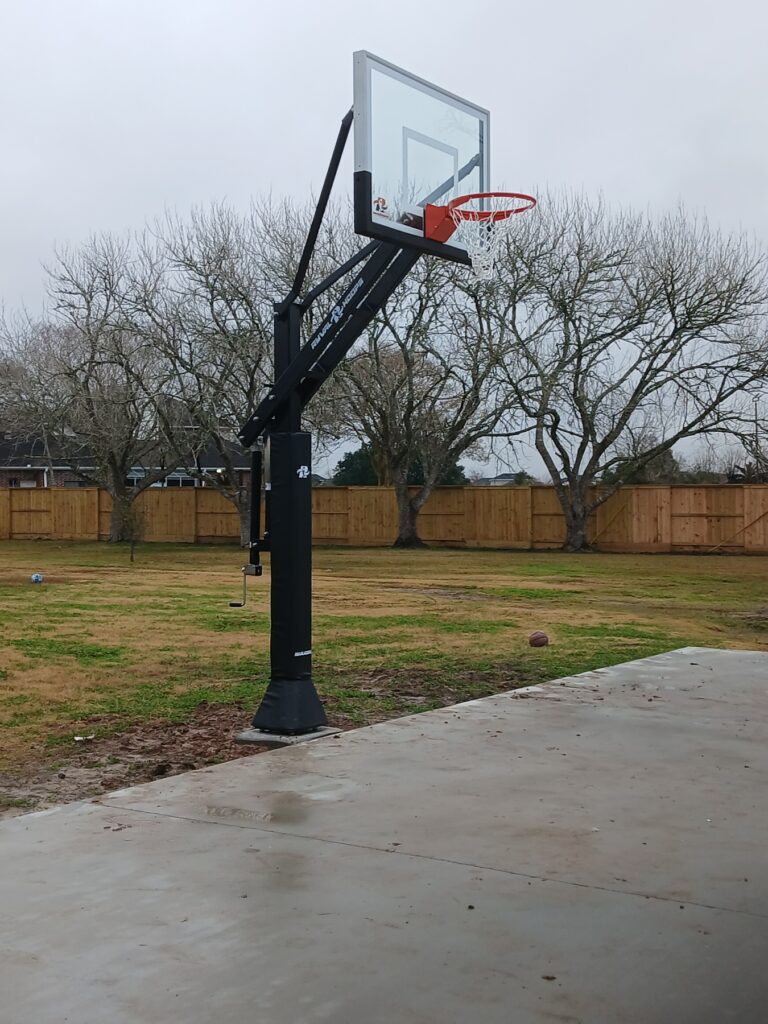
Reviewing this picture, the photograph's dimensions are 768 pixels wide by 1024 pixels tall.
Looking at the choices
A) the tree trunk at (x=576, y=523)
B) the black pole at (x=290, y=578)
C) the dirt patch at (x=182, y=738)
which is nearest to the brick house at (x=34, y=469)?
the tree trunk at (x=576, y=523)

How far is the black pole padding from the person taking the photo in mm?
7508

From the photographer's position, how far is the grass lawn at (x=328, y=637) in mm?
8452

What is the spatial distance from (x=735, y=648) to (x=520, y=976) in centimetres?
959

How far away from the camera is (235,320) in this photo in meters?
33.0

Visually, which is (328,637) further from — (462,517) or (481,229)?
(462,517)

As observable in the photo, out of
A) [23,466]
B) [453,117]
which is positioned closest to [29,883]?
[453,117]

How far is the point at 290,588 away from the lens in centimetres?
753

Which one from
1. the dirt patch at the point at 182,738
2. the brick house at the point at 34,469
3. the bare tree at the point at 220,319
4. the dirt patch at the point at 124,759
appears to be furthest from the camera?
the brick house at the point at 34,469

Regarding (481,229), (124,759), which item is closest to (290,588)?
(124,759)

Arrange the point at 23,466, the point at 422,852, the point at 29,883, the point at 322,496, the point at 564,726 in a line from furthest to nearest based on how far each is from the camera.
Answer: the point at 23,466 < the point at 322,496 < the point at 564,726 < the point at 422,852 < the point at 29,883

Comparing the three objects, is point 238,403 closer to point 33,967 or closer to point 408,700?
point 408,700

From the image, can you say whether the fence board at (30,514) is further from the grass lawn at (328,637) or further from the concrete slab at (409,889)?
the concrete slab at (409,889)

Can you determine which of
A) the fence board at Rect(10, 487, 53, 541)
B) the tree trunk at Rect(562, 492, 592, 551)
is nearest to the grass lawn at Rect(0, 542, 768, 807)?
the tree trunk at Rect(562, 492, 592, 551)

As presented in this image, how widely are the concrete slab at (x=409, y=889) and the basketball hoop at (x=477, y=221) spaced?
Answer: 3588 mm
